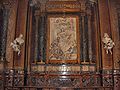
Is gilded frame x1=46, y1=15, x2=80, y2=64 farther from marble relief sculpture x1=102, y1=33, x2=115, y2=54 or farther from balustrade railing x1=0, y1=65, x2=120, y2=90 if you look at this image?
marble relief sculpture x1=102, y1=33, x2=115, y2=54

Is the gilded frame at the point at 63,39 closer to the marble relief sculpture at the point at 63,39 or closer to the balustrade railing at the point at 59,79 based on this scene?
the marble relief sculpture at the point at 63,39

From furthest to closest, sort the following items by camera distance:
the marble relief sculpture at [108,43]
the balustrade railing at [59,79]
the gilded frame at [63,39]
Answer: the gilded frame at [63,39] → the marble relief sculpture at [108,43] → the balustrade railing at [59,79]

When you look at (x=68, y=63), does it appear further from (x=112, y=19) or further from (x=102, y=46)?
(x=112, y=19)

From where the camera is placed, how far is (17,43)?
1268 cm

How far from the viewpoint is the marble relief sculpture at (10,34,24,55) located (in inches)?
495

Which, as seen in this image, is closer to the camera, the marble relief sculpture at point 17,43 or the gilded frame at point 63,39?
the marble relief sculpture at point 17,43

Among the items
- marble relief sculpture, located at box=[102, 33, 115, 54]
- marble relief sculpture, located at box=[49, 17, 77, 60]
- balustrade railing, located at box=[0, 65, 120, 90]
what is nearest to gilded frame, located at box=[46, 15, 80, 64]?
marble relief sculpture, located at box=[49, 17, 77, 60]

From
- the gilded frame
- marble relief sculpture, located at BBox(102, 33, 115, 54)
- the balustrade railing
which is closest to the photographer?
the balustrade railing

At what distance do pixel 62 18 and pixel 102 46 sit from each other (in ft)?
8.64

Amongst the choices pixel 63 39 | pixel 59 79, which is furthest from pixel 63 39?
pixel 59 79

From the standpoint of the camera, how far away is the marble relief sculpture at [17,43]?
12562 millimetres

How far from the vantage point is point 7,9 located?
1356 centimetres

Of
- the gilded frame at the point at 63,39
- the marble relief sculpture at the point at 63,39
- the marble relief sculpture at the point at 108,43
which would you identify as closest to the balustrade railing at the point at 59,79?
the gilded frame at the point at 63,39

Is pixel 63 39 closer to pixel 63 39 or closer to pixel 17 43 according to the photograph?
pixel 63 39
